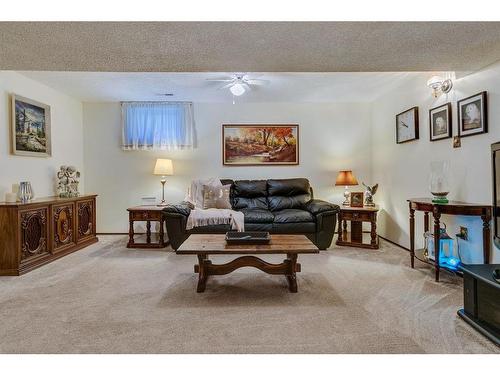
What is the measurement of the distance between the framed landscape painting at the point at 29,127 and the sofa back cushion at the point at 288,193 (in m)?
3.22

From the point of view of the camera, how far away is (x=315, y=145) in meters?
5.06

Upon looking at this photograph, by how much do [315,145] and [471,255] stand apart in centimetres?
281

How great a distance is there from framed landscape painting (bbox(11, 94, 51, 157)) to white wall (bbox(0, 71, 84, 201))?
0.07m

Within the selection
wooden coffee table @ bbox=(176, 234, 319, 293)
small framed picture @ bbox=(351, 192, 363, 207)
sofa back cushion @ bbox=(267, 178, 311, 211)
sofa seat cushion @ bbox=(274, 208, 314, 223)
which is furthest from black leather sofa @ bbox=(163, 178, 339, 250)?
wooden coffee table @ bbox=(176, 234, 319, 293)

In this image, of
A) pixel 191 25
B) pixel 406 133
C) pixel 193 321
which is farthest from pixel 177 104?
pixel 193 321

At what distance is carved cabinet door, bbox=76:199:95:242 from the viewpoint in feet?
13.4

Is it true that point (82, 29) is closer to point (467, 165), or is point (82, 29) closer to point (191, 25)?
point (191, 25)

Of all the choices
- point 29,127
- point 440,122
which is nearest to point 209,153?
point 29,127

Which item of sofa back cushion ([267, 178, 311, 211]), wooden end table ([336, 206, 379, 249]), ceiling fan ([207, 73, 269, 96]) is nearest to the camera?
ceiling fan ([207, 73, 269, 96])

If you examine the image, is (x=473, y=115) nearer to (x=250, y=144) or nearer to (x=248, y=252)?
(x=248, y=252)

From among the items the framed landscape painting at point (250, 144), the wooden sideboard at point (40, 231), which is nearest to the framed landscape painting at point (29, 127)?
the wooden sideboard at point (40, 231)

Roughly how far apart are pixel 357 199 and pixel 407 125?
121cm

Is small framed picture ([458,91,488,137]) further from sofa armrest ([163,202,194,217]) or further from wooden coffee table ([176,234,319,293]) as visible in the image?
sofa armrest ([163,202,194,217])

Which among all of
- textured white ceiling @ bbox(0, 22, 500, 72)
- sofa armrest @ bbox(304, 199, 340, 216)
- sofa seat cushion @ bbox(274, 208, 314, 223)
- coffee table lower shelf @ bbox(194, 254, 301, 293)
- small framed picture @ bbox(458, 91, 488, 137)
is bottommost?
coffee table lower shelf @ bbox(194, 254, 301, 293)
